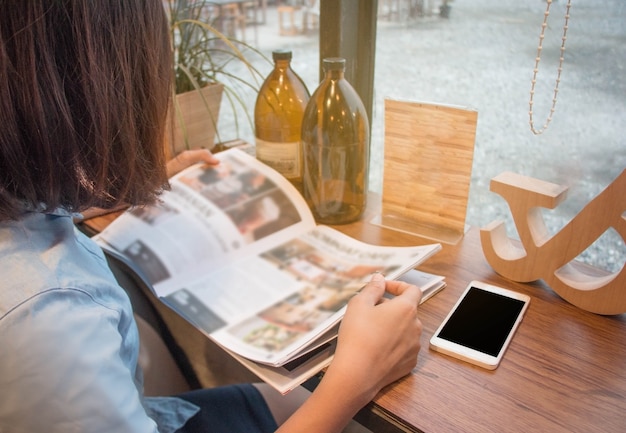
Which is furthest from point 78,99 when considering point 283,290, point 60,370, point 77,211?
point 283,290

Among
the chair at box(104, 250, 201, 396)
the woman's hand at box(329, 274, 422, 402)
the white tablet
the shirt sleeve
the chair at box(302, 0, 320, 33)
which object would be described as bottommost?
the chair at box(104, 250, 201, 396)

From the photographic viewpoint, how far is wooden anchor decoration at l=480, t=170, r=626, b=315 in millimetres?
628

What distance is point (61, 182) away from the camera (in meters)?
0.52

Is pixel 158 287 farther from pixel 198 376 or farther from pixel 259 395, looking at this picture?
pixel 198 376

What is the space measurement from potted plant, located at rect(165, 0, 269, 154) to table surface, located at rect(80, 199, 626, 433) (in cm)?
65

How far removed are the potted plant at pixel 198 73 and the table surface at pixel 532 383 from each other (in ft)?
2.14

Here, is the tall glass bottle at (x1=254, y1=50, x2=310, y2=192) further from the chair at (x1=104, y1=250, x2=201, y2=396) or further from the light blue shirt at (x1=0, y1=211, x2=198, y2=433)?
the light blue shirt at (x1=0, y1=211, x2=198, y2=433)

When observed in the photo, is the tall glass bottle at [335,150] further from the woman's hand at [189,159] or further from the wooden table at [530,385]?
the wooden table at [530,385]

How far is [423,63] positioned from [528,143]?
268mm

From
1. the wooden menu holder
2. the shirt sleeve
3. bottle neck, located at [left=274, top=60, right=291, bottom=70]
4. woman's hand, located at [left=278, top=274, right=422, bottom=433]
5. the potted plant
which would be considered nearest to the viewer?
the shirt sleeve

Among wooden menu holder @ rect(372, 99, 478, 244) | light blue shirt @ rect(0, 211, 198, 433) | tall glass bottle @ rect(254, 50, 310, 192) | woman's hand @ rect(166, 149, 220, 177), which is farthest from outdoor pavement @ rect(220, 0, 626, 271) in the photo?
light blue shirt @ rect(0, 211, 198, 433)

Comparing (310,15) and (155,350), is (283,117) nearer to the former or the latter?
(310,15)

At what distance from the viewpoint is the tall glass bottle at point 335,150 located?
0.87 m

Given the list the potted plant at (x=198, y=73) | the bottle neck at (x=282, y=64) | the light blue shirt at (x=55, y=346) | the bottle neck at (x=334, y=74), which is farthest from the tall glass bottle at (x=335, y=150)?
the light blue shirt at (x=55, y=346)
